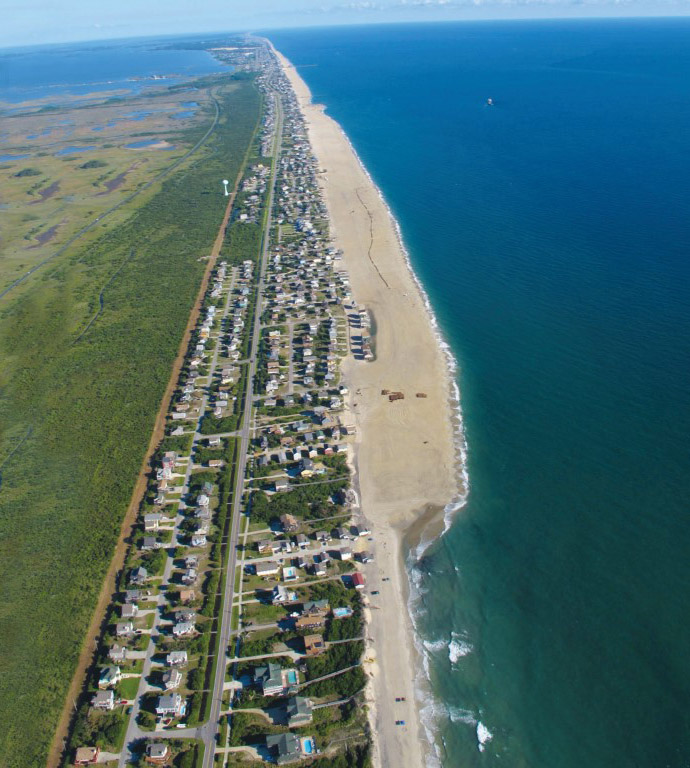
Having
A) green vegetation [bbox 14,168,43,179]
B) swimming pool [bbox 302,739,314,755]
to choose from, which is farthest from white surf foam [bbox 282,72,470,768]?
green vegetation [bbox 14,168,43,179]

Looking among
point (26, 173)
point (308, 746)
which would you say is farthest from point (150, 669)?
point (26, 173)

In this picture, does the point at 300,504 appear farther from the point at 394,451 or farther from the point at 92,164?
the point at 92,164

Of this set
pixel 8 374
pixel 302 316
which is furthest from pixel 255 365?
pixel 8 374

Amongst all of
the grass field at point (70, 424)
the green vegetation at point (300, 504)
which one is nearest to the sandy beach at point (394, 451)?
the green vegetation at point (300, 504)

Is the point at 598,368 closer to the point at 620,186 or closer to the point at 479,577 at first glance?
the point at 479,577

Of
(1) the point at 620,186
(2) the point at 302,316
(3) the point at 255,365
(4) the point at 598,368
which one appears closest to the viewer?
(4) the point at 598,368

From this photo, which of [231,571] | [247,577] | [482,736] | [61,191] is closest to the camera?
[482,736]

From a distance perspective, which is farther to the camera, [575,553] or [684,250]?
[684,250]
